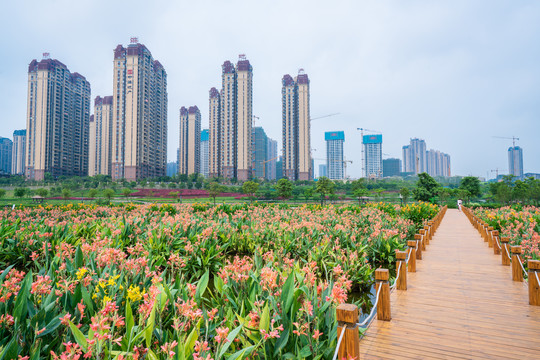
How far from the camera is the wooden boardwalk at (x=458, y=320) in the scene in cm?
268

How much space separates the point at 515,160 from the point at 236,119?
127 metres

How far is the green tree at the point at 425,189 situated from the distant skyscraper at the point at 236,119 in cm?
4488

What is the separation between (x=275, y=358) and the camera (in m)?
2.23

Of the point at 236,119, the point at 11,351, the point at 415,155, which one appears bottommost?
the point at 11,351

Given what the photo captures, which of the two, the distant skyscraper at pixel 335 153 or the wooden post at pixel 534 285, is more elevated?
the distant skyscraper at pixel 335 153

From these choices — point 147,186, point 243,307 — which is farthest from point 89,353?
point 147,186

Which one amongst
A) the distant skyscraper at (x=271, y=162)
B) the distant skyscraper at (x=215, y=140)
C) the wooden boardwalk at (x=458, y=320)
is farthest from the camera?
the distant skyscraper at (x=271, y=162)

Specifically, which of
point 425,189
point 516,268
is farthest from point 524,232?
point 425,189

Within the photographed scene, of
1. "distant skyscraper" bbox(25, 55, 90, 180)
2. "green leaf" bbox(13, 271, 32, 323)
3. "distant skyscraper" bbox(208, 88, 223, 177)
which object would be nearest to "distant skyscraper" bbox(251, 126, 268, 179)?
"distant skyscraper" bbox(208, 88, 223, 177)

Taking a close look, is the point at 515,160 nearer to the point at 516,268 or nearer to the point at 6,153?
the point at 516,268

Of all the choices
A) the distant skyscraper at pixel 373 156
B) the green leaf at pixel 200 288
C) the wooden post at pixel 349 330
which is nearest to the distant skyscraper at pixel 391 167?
the distant skyscraper at pixel 373 156

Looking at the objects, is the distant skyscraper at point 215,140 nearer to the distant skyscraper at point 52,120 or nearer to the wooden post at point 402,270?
the distant skyscraper at point 52,120

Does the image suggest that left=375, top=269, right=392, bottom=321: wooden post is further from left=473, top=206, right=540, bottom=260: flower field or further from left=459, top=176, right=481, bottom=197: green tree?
left=459, top=176, right=481, bottom=197: green tree

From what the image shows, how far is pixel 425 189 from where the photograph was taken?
117ft
